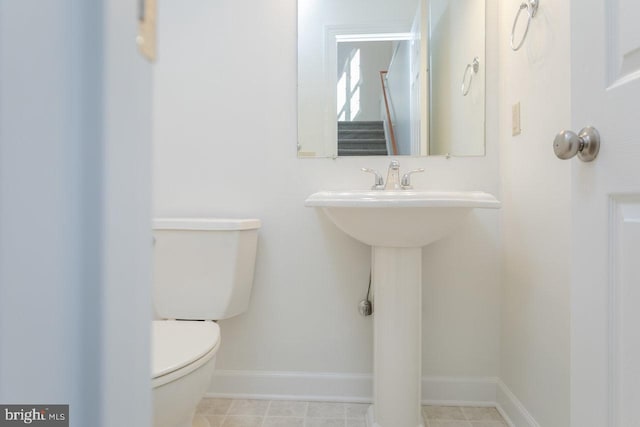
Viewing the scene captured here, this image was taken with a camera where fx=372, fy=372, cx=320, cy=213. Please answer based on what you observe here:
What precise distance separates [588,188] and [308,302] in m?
1.16

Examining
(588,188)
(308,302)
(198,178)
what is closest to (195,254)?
(198,178)

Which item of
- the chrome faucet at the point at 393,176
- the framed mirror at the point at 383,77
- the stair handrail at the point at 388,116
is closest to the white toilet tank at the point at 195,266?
the framed mirror at the point at 383,77

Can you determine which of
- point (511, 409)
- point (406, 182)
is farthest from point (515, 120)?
point (511, 409)

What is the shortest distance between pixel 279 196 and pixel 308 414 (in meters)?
0.88

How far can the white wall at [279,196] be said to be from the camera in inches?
61.0

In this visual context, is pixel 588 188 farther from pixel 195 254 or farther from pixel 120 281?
pixel 195 254

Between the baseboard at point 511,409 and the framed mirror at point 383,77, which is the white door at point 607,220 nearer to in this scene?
the baseboard at point 511,409

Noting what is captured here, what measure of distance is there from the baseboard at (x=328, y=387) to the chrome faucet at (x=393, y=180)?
2.59 feet

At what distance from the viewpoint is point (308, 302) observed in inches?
62.5

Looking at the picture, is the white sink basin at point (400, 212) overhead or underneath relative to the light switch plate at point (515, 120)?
underneath

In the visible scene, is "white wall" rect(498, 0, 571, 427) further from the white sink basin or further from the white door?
the white door

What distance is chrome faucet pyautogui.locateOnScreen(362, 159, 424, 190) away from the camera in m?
1.48

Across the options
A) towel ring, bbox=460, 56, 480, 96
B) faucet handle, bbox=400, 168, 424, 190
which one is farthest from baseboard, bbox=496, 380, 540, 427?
towel ring, bbox=460, 56, 480, 96

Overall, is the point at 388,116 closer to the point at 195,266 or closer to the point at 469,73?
the point at 469,73
